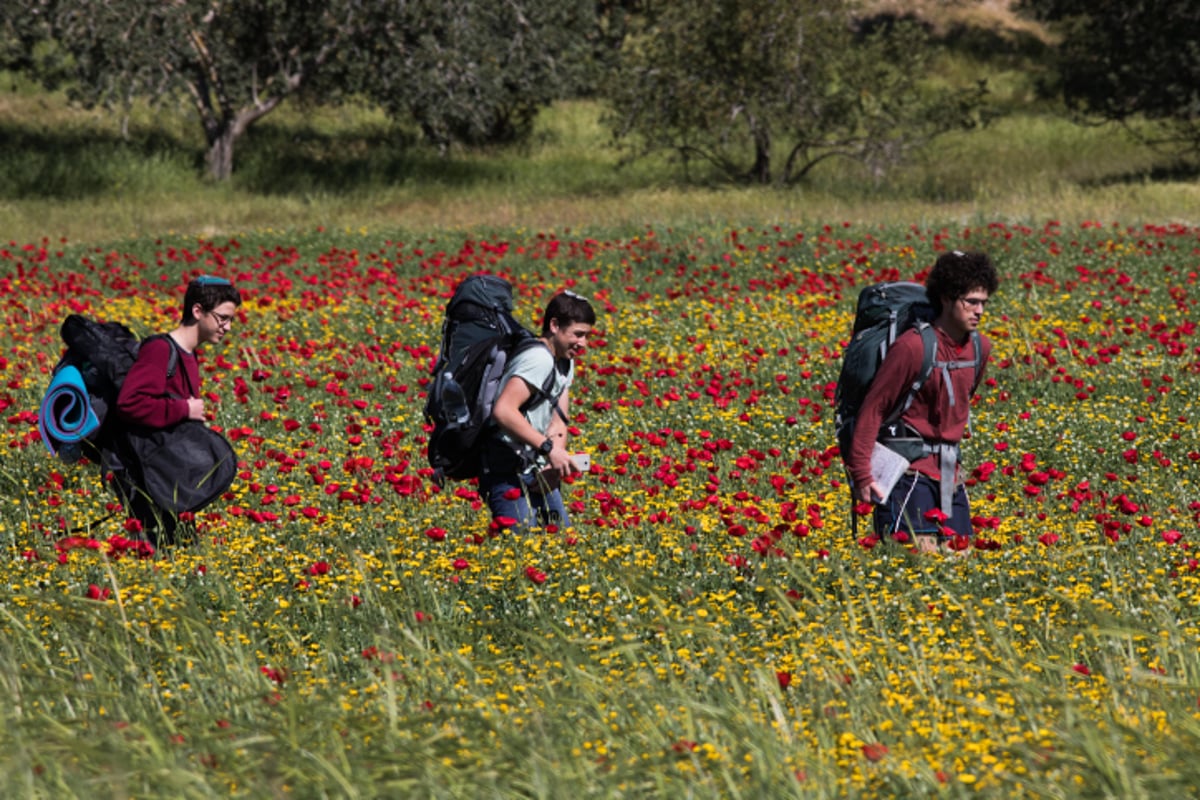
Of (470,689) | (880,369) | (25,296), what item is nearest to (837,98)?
(25,296)

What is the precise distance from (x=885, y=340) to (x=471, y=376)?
6.54 ft

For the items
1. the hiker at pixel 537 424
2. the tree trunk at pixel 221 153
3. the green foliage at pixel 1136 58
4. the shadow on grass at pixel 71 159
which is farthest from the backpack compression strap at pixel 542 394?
the tree trunk at pixel 221 153

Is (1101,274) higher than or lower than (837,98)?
lower

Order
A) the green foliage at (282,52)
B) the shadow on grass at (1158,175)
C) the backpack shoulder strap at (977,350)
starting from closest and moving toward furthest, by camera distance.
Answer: the backpack shoulder strap at (977,350) → the green foliage at (282,52) → the shadow on grass at (1158,175)

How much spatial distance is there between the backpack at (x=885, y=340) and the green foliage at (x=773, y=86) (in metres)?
25.7

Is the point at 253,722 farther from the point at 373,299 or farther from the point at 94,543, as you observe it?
the point at 373,299

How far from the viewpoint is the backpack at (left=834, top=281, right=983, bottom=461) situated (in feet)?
20.5

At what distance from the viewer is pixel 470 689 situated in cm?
451

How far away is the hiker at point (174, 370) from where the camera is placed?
263 inches

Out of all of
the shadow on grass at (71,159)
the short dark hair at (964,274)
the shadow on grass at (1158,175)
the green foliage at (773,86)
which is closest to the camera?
the short dark hair at (964,274)

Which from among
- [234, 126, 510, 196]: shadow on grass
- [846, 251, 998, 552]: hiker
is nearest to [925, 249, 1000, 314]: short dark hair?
[846, 251, 998, 552]: hiker

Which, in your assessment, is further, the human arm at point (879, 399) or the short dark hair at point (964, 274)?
the human arm at point (879, 399)

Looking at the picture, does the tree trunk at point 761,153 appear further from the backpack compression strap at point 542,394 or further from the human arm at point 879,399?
the human arm at point 879,399

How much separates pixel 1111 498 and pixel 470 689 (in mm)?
4837
